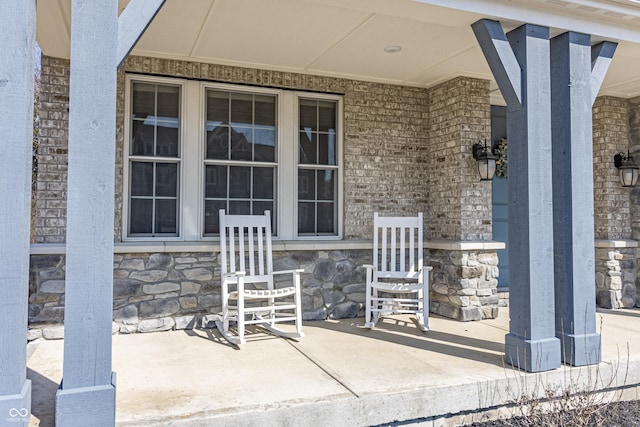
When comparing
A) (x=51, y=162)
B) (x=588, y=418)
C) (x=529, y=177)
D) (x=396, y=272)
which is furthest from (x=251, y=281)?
(x=588, y=418)

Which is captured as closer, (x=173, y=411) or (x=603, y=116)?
A: (x=173, y=411)

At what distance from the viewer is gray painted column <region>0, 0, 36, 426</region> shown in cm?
205

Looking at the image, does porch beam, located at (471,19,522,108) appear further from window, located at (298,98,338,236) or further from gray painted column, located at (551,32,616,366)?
window, located at (298,98,338,236)

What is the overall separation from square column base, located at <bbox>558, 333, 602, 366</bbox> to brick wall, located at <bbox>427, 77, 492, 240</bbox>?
1.62m

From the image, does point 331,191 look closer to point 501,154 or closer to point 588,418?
point 501,154

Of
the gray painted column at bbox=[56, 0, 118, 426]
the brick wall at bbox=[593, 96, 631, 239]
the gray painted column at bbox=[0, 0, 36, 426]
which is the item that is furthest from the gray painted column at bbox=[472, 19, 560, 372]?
the brick wall at bbox=[593, 96, 631, 239]

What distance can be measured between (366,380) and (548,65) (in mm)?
2366

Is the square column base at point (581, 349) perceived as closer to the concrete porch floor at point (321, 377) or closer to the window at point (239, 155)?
the concrete porch floor at point (321, 377)

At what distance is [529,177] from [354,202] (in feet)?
6.47

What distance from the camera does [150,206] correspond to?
427 centimetres

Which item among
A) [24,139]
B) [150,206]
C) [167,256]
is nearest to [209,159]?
[150,206]

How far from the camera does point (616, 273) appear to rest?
17.6ft

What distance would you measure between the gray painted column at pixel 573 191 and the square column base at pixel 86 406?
2797 mm

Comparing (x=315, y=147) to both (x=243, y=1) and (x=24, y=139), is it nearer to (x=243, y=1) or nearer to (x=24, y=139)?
(x=243, y=1)
